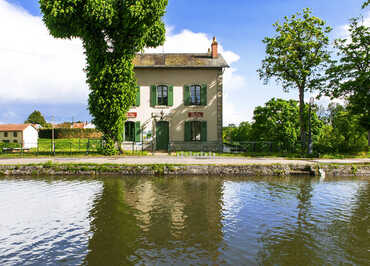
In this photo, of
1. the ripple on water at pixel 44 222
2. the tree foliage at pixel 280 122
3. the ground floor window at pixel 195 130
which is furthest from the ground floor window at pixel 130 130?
the ripple on water at pixel 44 222

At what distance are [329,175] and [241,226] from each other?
9.31 metres

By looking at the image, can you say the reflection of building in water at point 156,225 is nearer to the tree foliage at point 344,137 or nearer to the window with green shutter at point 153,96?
the window with green shutter at point 153,96

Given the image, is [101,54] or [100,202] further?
[101,54]

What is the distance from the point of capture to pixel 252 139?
22812 mm

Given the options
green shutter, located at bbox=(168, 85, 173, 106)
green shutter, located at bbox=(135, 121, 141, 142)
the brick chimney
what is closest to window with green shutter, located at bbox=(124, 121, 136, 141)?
green shutter, located at bbox=(135, 121, 141, 142)

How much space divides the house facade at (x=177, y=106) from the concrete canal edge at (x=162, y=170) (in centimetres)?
Answer: 860

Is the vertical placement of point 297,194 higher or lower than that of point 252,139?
lower

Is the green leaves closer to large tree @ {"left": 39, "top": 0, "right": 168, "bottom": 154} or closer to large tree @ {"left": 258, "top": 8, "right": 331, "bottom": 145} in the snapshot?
large tree @ {"left": 258, "top": 8, "right": 331, "bottom": 145}

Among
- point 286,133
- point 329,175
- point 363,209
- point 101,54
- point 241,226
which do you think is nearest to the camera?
point 241,226

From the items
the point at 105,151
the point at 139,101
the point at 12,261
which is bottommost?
the point at 12,261

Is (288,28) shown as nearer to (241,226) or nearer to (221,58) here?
(221,58)

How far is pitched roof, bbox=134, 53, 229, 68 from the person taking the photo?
858 inches

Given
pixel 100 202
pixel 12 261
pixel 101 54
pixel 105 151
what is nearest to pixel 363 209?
pixel 100 202

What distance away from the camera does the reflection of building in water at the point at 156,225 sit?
4.54 metres
